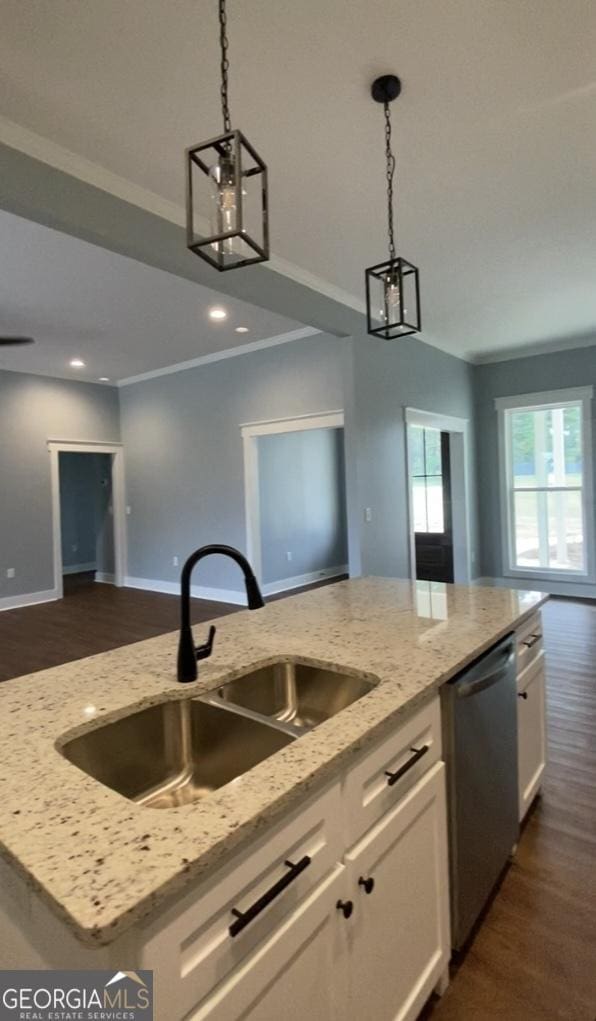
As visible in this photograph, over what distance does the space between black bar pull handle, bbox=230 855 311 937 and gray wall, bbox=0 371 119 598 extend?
6537mm

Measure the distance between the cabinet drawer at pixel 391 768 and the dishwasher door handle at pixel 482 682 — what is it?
0.09 m

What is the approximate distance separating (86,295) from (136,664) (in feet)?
12.0

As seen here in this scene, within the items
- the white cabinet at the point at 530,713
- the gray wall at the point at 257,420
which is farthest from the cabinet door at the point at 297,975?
the gray wall at the point at 257,420

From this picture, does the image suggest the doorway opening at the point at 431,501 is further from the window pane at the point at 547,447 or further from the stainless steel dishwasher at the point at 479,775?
the stainless steel dishwasher at the point at 479,775

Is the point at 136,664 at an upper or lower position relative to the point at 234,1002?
upper

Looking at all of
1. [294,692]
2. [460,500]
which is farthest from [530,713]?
[460,500]

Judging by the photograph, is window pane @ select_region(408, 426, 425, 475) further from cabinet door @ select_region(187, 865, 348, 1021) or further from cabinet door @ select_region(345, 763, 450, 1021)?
cabinet door @ select_region(187, 865, 348, 1021)

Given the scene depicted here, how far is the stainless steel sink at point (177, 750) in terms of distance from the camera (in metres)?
1.16

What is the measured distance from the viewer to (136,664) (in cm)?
146

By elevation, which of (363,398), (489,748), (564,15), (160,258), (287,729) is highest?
(564,15)

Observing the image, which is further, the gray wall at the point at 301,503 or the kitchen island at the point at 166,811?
the gray wall at the point at 301,503

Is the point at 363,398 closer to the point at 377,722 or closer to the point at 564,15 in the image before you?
the point at 564,15

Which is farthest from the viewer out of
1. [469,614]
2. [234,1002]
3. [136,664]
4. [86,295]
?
[86,295]

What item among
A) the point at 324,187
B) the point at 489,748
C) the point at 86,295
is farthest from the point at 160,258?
the point at 489,748
